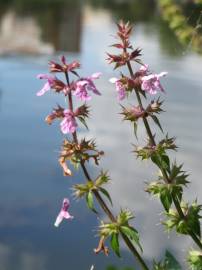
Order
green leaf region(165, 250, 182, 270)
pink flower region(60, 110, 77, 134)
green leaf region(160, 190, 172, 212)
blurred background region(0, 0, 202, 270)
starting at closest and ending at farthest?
pink flower region(60, 110, 77, 134) < green leaf region(160, 190, 172, 212) < green leaf region(165, 250, 182, 270) < blurred background region(0, 0, 202, 270)

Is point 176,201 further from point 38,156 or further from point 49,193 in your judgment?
point 38,156

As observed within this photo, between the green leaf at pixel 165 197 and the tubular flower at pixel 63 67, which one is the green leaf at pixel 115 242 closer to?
the green leaf at pixel 165 197

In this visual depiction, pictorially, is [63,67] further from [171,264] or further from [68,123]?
[171,264]

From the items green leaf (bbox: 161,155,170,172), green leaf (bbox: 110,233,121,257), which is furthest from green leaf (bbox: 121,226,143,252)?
green leaf (bbox: 161,155,170,172)

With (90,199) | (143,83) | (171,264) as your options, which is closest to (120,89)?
(143,83)

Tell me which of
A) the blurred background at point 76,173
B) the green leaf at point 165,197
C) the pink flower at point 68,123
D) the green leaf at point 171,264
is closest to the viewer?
the pink flower at point 68,123

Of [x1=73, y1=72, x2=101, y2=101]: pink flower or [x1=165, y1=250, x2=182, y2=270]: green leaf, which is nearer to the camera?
[x1=73, y1=72, x2=101, y2=101]: pink flower

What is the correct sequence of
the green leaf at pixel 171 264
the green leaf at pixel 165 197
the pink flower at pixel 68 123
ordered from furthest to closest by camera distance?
the green leaf at pixel 171 264, the green leaf at pixel 165 197, the pink flower at pixel 68 123

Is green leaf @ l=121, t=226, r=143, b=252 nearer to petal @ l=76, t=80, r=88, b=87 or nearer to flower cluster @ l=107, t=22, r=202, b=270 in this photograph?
flower cluster @ l=107, t=22, r=202, b=270

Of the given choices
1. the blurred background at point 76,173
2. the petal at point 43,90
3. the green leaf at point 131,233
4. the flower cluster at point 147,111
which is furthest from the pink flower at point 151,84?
the blurred background at point 76,173
